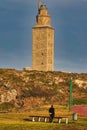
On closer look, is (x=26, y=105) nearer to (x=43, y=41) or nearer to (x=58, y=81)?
(x=58, y=81)

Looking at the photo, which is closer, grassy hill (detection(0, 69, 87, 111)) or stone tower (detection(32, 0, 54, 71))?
grassy hill (detection(0, 69, 87, 111))

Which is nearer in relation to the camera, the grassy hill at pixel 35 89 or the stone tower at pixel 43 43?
the grassy hill at pixel 35 89

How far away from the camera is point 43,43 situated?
123 metres

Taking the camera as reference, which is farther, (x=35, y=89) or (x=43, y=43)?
(x=43, y=43)

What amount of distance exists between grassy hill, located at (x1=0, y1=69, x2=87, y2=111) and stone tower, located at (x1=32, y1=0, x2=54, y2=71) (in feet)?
67.9

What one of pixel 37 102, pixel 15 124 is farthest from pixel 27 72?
pixel 15 124

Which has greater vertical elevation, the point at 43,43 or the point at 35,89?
the point at 43,43

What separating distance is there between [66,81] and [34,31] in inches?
1184

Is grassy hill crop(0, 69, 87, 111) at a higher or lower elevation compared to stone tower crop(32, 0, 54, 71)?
lower

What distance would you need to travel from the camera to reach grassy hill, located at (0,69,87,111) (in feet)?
281

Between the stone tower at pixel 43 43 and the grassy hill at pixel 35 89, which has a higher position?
the stone tower at pixel 43 43

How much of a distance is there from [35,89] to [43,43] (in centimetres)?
3464

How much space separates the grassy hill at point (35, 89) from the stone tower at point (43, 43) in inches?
815

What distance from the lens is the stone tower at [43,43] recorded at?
122250 millimetres
